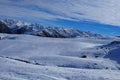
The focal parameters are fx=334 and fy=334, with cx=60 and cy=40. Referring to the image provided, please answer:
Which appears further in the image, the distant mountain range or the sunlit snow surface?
the distant mountain range

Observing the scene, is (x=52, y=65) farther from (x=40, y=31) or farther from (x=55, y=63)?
(x=40, y=31)

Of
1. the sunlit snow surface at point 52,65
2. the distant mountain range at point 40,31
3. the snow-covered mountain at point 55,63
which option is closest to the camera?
the sunlit snow surface at point 52,65

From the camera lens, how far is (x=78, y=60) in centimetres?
3369

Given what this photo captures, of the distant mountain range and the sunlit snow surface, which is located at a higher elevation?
the sunlit snow surface

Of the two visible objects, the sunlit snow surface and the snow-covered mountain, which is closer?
the sunlit snow surface

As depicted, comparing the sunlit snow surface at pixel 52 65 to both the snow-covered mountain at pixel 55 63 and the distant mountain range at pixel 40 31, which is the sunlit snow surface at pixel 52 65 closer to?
the snow-covered mountain at pixel 55 63

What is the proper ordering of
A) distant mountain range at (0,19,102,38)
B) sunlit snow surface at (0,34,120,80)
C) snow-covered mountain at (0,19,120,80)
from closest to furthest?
Answer: sunlit snow surface at (0,34,120,80)
snow-covered mountain at (0,19,120,80)
distant mountain range at (0,19,102,38)

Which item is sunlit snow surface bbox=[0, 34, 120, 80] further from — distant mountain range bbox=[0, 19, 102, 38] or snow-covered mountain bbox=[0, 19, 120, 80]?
Answer: distant mountain range bbox=[0, 19, 102, 38]

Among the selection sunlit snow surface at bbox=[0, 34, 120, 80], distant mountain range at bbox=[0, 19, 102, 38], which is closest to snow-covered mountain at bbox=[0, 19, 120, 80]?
sunlit snow surface at bbox=[0, 34, 120, 80]

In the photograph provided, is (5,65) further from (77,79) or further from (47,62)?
(47,62)

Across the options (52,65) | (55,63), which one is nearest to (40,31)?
(55,63)

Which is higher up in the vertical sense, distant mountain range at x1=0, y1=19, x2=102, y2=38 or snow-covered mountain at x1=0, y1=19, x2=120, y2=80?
snow-covered mountain at x1=0, y1=19, x2=120, y2=80

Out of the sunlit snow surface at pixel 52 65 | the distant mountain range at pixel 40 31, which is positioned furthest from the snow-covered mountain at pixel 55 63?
the distant mountain range at pixel 40 31

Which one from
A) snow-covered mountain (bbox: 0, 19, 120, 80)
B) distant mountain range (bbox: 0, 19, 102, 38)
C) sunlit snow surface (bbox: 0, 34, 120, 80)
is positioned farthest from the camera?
distant mountain range (bbox: 0, 19, 102, 38)
